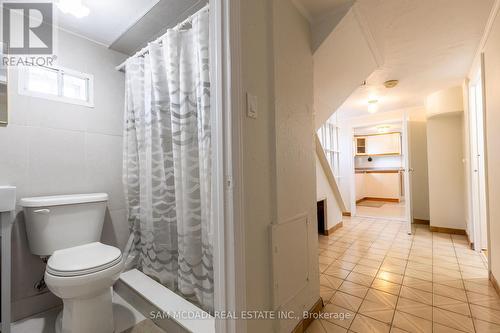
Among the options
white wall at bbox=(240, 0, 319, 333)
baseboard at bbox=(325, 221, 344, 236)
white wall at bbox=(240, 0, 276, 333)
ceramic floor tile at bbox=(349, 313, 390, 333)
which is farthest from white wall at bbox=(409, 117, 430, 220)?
white wall at bbox=(240, 0, 276, 333)

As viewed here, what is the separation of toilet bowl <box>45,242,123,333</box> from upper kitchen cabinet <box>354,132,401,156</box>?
7.11 m

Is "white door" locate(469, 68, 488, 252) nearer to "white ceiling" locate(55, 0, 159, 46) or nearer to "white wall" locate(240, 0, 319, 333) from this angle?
"white wall" locate(240, 0, 319, 333)

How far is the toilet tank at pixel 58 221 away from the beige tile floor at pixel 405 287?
65.7 inches

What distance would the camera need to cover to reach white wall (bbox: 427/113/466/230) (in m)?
3.12

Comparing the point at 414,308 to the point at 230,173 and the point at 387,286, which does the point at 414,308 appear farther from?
the point at 230,173

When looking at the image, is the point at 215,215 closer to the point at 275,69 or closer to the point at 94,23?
the point at 275,69

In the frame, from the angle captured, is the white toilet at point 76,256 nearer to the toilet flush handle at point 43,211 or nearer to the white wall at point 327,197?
the toilet flush handle at point 43,211

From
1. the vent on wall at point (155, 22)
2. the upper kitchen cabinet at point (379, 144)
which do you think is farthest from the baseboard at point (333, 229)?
the upper kitchen cabinet at point (379, 144)

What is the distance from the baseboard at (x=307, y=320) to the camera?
1.26 m

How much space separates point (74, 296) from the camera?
3.84 feet

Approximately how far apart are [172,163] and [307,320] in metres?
1.38

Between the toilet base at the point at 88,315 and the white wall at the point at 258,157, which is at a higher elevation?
the white wall at the point at 258,157

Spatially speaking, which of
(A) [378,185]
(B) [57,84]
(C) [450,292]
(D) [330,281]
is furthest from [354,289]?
(A) [378,185]

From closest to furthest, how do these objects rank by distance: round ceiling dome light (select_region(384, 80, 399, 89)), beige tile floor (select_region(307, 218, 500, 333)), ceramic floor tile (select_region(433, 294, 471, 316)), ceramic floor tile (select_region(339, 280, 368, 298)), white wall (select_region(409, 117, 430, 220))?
beige tile floor (select_region(307, 218, 500, 333))
ceramic floor tile (select_region(433, 294, 471, 316))
ceramic floor tile (select_region(339, 280, 368, 298))
round ceiling dome light (select_region(384, 80, 399, 89))
white wall (select_region(409, 117, 430, 220))
